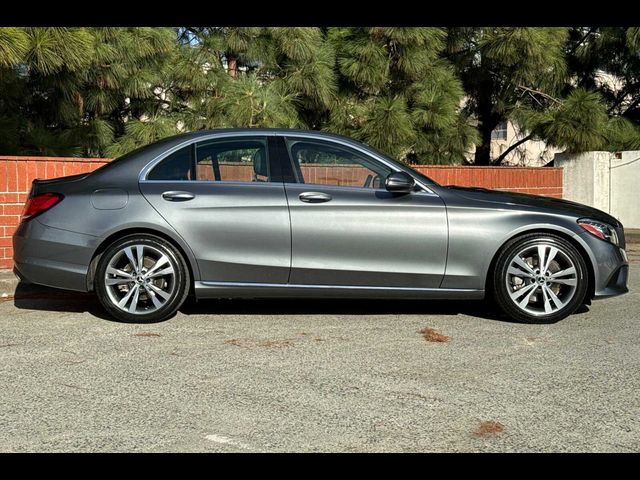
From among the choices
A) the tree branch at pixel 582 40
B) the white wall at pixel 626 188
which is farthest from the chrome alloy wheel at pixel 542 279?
the tree branch at pixel 582 40

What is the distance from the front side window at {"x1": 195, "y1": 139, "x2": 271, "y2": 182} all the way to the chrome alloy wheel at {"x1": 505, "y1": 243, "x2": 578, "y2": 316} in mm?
2122

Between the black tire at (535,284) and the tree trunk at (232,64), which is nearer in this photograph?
the black tire at (535,284)

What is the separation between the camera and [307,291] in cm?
640

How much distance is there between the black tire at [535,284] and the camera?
638 centimetres

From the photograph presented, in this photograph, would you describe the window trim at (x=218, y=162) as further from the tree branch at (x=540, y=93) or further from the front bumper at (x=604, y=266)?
the tree branch at (x=540, y=93)

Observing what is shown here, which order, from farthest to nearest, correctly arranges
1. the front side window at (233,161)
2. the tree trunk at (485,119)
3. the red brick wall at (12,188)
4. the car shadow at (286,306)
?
1. the tree trunk at (485,119)
2. the red brick wall at (12,188)
3. the car shadow at (286,306)
4. the front side window at (233,161)

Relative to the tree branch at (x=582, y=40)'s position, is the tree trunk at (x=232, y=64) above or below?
below

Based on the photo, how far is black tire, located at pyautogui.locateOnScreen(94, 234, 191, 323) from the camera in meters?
6.35

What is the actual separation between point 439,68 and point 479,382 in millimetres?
9444

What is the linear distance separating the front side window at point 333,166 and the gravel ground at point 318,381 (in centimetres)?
113

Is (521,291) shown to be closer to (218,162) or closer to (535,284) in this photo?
(535,284)

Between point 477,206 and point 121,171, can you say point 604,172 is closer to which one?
point 477,206

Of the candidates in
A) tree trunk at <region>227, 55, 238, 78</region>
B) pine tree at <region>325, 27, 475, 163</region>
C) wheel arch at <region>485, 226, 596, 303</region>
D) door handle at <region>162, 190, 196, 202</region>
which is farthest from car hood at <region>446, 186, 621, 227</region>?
tree trunk at <region>227, 55, 238, 78</region>

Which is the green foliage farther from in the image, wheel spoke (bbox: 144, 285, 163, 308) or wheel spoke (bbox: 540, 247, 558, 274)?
wheel spoke (bbox: 540, 247, 558, 274)
